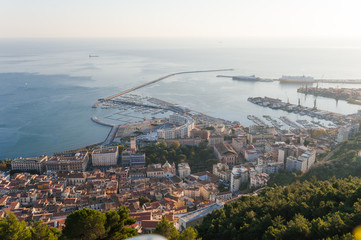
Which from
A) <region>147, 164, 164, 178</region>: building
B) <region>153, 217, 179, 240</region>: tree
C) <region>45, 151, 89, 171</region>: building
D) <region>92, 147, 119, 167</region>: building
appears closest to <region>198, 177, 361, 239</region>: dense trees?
<region>153, 217, 179, 240</region>: tree

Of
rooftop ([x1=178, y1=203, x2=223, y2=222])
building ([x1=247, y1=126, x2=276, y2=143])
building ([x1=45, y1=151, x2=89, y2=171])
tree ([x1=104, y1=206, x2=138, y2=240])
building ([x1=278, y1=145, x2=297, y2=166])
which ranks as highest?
tree ([x1=104, y1=206, x2=138, y2=240])

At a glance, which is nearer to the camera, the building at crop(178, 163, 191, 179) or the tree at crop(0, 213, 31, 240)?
the tree at crop(0, 213, 31, 240)

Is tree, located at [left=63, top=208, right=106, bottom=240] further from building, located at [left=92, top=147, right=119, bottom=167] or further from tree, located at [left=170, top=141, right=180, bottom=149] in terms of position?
tree, located at [left=170, top=141, right=180, bottom=149]

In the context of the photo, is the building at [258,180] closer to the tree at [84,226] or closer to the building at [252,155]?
the building at [252,155]

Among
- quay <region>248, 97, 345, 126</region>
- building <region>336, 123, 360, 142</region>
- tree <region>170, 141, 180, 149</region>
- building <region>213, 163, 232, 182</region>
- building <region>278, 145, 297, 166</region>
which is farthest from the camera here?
quay <region>248, 97, 345, 126</region>

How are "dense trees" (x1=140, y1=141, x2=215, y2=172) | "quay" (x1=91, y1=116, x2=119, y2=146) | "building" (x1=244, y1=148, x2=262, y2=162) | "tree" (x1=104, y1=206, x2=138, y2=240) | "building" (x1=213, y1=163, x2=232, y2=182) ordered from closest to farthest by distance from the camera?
"tree" (x1=104, y1=206, x2=138, y2=240) → "building" (x1=213, y1=163, x2=232, y2=182) → "dense trees" (x1=140, y1=141, x2=215, y2=172) → "building" (x1=244, y1=148, x2=262, y2=162) → "quay" (x1=91, y1=116, x2=119, y2=146)

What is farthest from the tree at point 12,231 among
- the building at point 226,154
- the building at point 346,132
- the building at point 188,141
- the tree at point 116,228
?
the building at point 346,132
